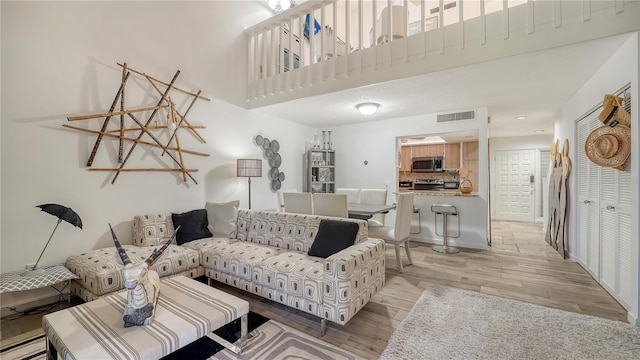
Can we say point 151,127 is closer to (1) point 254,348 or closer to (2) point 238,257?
(2) point 238,257

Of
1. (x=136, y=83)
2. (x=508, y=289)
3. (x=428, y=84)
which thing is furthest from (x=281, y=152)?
(x=508, y=289)

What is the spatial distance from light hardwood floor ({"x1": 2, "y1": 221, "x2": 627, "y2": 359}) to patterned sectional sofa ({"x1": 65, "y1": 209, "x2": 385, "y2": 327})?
183mm

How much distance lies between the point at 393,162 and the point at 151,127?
4.19 metres

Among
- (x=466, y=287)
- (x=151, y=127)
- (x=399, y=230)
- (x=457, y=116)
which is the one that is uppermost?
(x=457, y=116)

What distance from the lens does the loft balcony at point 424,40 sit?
92.1 inches

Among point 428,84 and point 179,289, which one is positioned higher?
point 428,84

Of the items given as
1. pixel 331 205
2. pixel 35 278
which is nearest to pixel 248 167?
pixel 331 205

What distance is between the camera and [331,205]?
11.1ft

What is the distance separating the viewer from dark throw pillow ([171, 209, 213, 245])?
320 cm

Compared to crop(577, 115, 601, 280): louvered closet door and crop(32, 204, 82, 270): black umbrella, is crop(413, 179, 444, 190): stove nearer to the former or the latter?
crop(577, 115, 601, 280): louvered closet door

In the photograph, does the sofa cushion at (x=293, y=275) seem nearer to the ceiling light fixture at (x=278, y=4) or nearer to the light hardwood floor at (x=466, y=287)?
the light hardwood floor at (x=466, y=287)

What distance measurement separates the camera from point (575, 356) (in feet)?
5.83

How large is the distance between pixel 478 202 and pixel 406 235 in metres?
1.83

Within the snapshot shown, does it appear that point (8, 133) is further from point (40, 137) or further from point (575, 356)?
point (575, 356)
